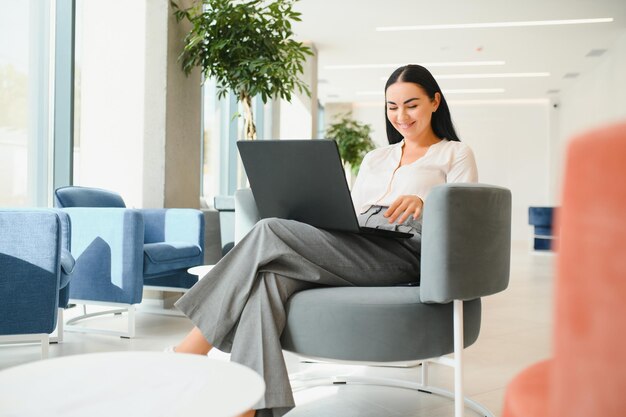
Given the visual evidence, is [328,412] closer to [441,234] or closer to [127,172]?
[441,234]

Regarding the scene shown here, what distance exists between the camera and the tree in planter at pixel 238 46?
13.2 ft

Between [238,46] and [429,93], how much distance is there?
2.25m

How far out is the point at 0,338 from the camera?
2.13 meters

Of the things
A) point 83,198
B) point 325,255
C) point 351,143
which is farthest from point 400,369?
point 351,143

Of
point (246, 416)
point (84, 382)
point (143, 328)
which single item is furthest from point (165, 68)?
point (84, 382)

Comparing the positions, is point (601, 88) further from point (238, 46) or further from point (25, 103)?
point (25, 103)

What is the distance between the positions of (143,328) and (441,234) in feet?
7.46

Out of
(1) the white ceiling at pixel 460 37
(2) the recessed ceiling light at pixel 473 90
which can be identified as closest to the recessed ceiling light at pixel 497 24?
(1) the white ceiling at pixel 460 37

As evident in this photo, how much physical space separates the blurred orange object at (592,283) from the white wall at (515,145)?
12.6 metres

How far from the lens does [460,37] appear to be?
8.09 m

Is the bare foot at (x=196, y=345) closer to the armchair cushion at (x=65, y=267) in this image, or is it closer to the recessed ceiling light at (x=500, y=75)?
the armchair cushion at (x=65, y=267)

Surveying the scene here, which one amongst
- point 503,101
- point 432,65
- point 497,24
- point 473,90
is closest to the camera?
point 497,24

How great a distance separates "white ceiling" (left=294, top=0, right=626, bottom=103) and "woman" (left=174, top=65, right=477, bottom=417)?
5.10 m

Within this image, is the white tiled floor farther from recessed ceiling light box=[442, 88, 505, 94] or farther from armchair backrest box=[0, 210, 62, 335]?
recessed ceiling light box=[442, 88, 505, 94]
